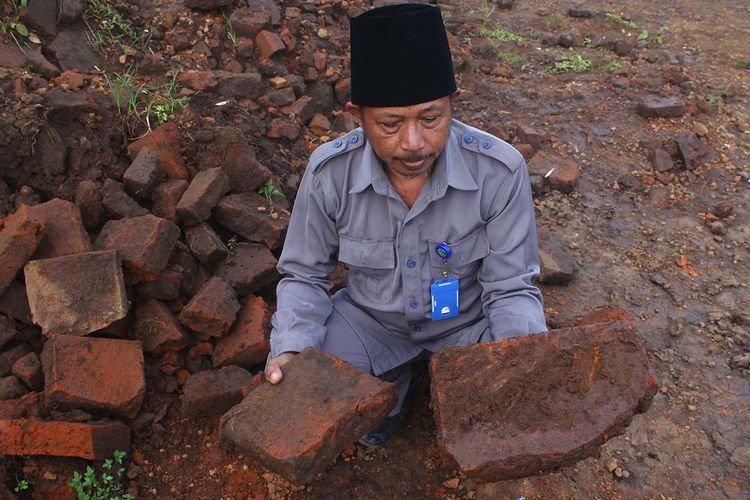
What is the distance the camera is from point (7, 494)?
2.55m

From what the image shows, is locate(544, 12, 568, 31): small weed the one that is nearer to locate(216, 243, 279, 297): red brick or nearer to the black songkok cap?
locate(216, 243, 279, 297): red brick

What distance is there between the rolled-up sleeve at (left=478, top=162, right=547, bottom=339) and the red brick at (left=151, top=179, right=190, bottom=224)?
1.81 m

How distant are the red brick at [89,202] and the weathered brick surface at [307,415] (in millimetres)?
1597

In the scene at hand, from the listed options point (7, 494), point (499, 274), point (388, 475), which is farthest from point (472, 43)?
point (7, 494)

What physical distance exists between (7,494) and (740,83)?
670 centimetres

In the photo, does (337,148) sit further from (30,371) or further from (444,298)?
(30,371)

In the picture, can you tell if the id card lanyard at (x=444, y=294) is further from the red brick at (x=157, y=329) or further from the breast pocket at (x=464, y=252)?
the red brick at (x=157, y=329)

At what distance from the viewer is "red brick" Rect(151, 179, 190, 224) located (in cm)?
350

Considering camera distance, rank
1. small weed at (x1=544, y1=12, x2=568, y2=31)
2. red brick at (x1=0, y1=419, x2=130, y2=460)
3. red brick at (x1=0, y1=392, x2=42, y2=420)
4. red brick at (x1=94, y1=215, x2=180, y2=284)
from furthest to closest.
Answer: small weed at (x1=544, y1=12, x2=568, y2=31), red brick at (x1=94, y1=215, x2=180, y2=284), red brick at (x1=0, y1=392, x2=42, y2=420), red brick at (x1=0, y1=419, x2=130, y2=460)

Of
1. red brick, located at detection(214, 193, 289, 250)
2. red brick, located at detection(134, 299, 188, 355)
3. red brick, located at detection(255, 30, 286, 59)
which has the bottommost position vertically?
red brick, located at detection(134, 299, 188, 355)

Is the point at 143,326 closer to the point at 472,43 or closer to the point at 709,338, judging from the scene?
the point at 709,338

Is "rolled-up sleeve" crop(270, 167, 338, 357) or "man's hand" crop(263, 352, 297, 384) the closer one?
"man's hand" crop(263, 352, 297, 384)

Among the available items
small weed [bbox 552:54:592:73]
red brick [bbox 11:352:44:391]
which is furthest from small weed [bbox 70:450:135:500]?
small weed [bbox 552:54:592:73]

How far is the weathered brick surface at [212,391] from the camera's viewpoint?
2959mm
